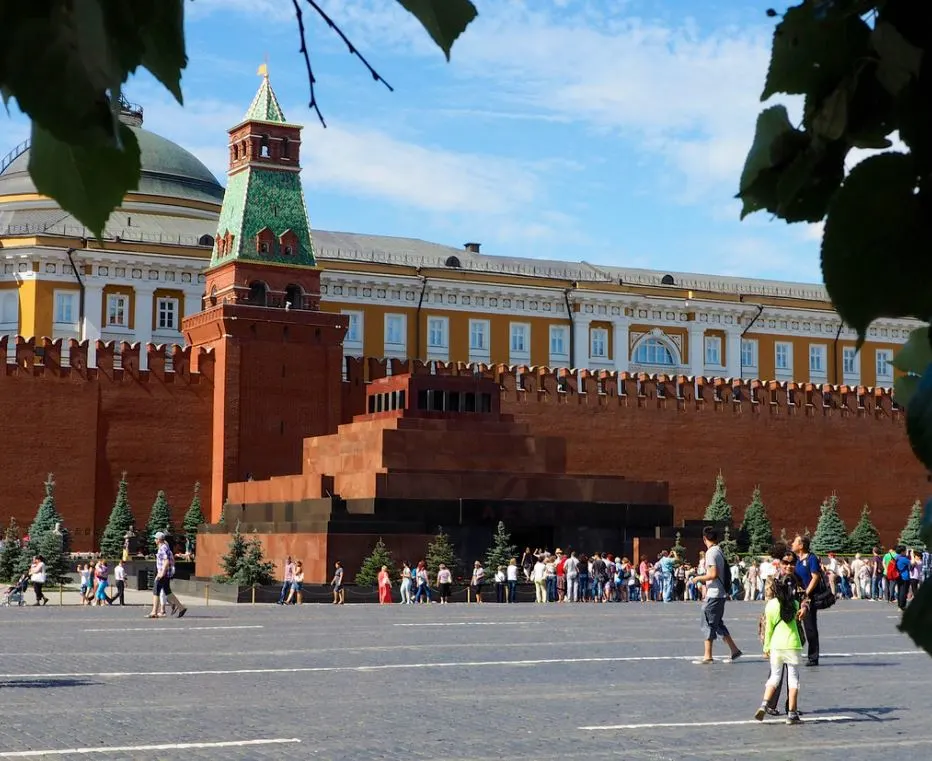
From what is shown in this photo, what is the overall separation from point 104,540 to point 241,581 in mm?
8416

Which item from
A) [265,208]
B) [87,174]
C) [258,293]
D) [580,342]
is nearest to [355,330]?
[580,342]

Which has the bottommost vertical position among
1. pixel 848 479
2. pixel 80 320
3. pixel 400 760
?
pixel 400 760

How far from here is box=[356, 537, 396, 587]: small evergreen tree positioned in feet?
77.4

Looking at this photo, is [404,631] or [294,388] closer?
[404,631]

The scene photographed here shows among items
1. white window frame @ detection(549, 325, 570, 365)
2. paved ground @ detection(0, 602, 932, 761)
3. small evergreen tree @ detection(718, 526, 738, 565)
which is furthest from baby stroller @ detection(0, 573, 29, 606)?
white window frame @ detection(549, 325, 570, 365)

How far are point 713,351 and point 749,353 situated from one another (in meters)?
1.39

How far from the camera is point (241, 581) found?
23.1 meters

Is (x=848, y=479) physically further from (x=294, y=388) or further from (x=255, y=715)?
(x=255, y=715)

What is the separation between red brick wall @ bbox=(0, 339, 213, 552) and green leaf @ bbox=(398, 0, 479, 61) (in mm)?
30974

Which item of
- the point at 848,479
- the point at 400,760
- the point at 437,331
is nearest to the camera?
the point at 400,760

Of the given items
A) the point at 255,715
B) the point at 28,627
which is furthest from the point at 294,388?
the point at 255,715

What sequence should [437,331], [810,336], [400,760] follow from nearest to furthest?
[400,760] < [437,331] < [810,336]

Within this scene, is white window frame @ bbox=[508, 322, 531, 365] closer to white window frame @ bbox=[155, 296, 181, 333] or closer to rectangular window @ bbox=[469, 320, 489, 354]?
rectangular window @ bbox=[469, 320, 489, 354]

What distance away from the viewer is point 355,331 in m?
44.2
